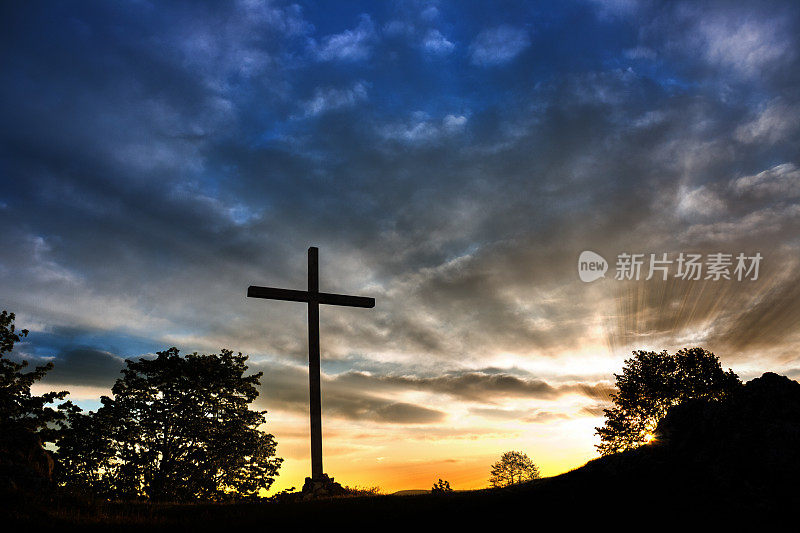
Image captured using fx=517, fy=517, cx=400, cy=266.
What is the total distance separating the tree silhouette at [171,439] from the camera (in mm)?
27641

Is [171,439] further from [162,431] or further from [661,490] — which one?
[661,490]

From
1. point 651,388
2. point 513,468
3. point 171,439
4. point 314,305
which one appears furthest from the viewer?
point 513,468

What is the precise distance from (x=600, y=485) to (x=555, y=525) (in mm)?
2412

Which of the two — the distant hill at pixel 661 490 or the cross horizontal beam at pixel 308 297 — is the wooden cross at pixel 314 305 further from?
the distant hill at pixel 661 490

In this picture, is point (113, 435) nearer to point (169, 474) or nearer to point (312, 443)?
point (169, 474)

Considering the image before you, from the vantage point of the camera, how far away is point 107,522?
1130 cm

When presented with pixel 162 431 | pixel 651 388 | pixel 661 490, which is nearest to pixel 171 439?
pixel 162 431

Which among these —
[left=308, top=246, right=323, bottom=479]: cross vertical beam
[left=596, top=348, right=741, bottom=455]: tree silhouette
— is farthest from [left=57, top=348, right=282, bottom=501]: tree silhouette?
[left=596, top=348, right=741, bottom=455]: tree silhouette

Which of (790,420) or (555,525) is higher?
(790,420)

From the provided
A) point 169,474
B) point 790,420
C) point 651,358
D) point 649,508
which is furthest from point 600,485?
point 651,358

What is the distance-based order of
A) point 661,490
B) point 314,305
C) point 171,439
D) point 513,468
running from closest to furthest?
point 661,490 < point 314,305 < point 171,439 < point 513,468

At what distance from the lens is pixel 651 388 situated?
38.1 metres

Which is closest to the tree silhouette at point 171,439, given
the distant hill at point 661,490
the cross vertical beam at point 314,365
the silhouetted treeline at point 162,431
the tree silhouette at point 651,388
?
the silhouetted treeline at point 162,431

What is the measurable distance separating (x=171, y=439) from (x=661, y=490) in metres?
25.6
